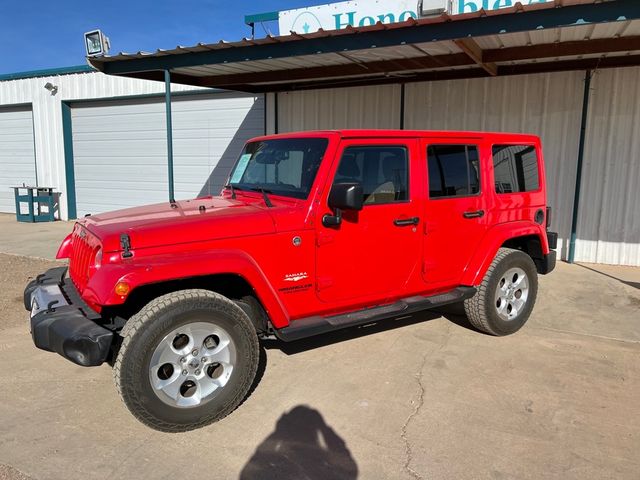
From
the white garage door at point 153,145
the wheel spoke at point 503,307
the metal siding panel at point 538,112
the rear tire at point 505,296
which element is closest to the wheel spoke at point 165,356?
the rear tire at point 505,296

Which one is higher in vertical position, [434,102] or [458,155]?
[434,102]

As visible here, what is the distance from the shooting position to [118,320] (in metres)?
3.28

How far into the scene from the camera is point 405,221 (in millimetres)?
4000

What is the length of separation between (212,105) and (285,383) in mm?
8818

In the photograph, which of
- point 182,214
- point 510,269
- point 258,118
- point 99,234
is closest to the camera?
point 99,234

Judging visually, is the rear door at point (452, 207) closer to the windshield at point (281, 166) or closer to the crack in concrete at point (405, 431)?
the crack in concrete at point (405, 431)

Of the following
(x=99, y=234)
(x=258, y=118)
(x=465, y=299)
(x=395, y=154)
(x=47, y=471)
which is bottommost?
(x=47, y=471)

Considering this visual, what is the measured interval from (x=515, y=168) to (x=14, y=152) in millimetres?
14658

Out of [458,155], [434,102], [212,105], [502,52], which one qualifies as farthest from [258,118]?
[458,155]

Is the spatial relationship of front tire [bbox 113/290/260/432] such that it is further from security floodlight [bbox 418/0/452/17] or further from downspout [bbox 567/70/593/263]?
downspout [bbox 567/70/593/263]

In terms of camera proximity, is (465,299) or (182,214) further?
(465,299)

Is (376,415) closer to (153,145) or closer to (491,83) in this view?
(491,83)

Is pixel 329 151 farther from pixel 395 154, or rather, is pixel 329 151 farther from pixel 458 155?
pixel 458 155

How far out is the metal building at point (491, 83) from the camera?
5.85 metres
